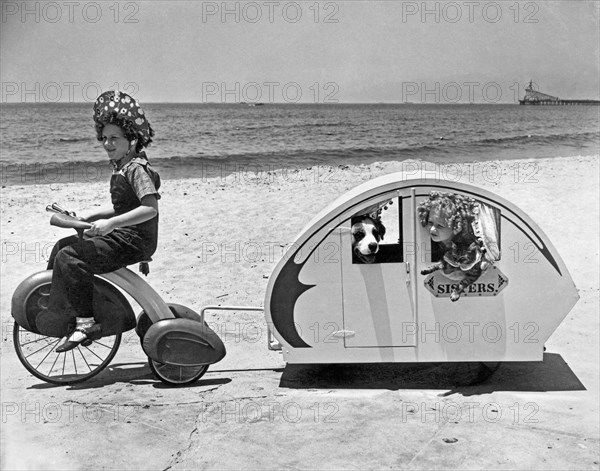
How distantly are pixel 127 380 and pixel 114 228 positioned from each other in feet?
4.23

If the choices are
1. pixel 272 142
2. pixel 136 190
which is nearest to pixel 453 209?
pixel 136 190

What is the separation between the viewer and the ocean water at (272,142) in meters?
28.9

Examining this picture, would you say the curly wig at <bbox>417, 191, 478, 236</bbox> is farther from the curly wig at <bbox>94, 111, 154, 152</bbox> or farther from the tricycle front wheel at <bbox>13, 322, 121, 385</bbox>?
the tricycle front wheel at <bbox>13, 322, 121, 385</bbox>

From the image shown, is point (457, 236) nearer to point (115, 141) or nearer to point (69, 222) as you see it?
point (115, 141)

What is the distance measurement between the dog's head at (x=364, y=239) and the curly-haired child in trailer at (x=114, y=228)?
4.80 ft

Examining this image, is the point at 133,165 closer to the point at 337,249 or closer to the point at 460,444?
the point at 337,249

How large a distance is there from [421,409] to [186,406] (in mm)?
1644

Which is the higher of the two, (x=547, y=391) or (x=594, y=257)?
(x=594, y=257)

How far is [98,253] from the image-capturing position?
5.74 metres

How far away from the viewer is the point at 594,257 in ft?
32.1

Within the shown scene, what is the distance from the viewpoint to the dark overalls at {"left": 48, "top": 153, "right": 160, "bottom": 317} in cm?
576

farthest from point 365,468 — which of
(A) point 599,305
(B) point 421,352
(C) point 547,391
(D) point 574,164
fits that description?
(D) point 574,164

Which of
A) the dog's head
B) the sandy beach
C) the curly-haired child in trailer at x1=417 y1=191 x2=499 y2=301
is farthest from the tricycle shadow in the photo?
the curly-haired child in trailer at x1=417 y1=191 x2=499 y2=301
